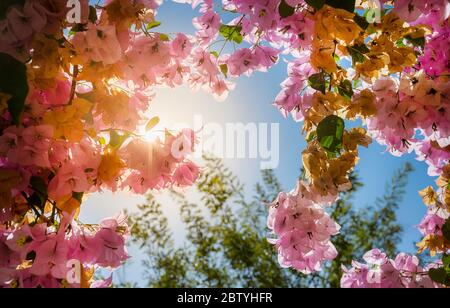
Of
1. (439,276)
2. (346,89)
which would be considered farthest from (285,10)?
(439,276)

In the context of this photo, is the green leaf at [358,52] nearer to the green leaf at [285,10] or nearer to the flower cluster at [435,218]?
the green leaf at [285,10]

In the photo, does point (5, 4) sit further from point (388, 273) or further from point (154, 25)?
point (388, 273)

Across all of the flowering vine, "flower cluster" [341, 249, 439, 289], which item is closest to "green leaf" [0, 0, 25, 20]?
the flowering vine

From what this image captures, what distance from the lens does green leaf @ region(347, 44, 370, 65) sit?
145 cm

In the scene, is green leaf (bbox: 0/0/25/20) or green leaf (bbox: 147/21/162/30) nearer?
green leaf (bbox: 0/0/25/20)

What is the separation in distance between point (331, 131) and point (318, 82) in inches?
6.3

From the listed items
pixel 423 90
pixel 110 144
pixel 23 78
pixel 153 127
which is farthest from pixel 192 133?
pixel 423 90

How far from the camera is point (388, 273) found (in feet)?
5.84

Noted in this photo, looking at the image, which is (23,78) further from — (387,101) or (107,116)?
(387,101)

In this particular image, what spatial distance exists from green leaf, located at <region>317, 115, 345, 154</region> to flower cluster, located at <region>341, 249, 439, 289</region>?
54 centimetres

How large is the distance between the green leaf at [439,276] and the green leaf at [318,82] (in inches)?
24.9

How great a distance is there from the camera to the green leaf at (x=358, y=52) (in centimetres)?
145

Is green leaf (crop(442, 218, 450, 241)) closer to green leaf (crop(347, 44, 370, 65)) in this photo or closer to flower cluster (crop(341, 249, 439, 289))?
flower cluster (crop(341, 249, 439, 289))

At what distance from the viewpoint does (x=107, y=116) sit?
1.36 meters
